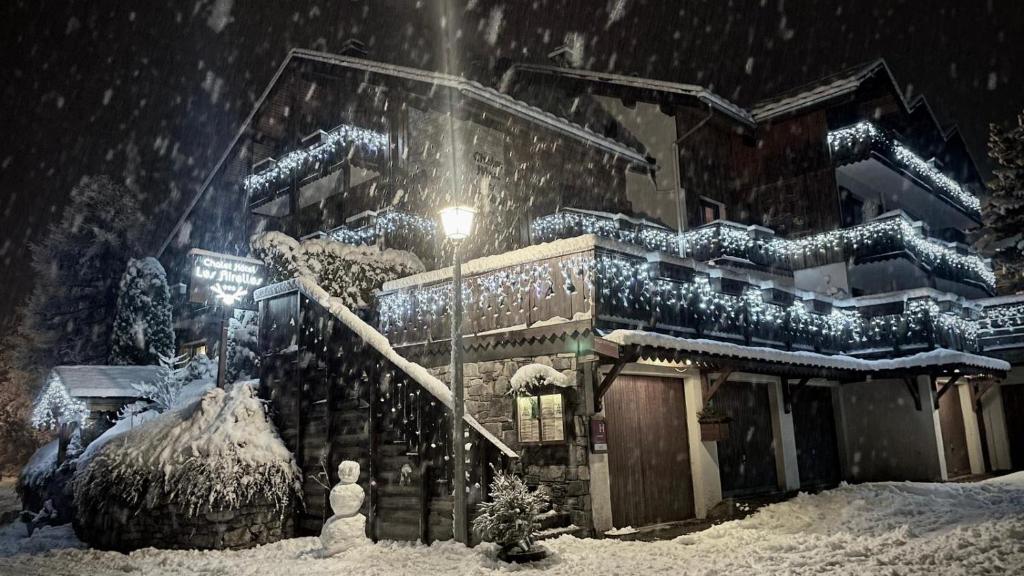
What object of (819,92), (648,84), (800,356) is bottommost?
(800,356)

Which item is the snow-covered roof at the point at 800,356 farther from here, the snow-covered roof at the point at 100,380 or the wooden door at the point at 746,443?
the snow-covered roof at the point at 100,380

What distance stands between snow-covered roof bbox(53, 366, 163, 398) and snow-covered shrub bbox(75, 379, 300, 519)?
206 inches

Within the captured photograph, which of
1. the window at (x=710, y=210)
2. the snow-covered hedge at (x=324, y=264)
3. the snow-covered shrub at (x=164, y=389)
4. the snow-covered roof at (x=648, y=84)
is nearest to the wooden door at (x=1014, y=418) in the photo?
the window at (x=710, y=210)

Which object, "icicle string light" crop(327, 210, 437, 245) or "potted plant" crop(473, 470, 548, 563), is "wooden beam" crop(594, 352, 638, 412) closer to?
"potted plant" crop(473, 470, 548, 563)

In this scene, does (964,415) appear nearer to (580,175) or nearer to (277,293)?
(580,175)

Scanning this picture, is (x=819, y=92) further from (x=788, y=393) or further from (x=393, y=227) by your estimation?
(x=393, y=227)

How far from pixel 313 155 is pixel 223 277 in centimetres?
783

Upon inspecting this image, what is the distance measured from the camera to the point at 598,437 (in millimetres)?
10953

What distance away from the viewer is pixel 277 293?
49.5ft

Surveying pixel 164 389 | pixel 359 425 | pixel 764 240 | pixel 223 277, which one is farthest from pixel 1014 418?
pixel 164 389

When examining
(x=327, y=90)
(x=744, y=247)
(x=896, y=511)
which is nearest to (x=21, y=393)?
(x=327, y=90)

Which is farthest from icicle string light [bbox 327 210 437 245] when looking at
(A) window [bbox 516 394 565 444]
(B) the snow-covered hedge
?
(A) window [bbox 516 394 565 444]

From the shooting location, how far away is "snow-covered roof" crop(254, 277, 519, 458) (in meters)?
11.0

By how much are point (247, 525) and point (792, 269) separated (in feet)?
62.6
